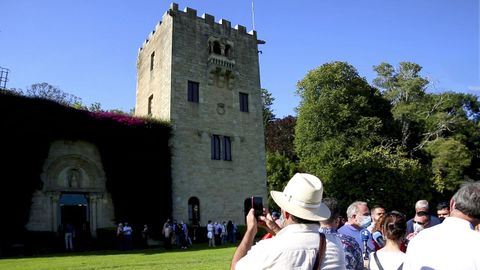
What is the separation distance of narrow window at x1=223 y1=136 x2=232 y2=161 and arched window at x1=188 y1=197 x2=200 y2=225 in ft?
11.5

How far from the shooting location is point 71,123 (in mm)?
22984

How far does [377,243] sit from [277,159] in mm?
33441

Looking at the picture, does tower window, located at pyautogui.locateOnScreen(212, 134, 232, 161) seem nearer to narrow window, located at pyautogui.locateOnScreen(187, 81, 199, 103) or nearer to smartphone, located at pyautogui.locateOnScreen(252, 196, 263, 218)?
narrow window, located at pyautogui.locateOnScreen(187, 81, 199, 103)

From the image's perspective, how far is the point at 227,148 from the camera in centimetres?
2819

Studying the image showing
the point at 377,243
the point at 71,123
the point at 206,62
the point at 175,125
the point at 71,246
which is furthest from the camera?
the point at 206,62

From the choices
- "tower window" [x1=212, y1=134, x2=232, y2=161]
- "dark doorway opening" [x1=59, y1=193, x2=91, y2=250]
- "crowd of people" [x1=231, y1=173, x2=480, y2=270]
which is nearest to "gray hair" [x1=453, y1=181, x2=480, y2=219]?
"crowd of people" [x1=231, y1=173, x2=480, y2=270]

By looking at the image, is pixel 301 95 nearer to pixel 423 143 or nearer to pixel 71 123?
pixel 423 143

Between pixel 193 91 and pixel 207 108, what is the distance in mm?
1399

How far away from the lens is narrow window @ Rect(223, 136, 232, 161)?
2801 cm

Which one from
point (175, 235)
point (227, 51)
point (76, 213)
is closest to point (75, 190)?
point (76, 213)

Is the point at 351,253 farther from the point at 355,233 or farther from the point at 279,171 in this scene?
the point at 279,171

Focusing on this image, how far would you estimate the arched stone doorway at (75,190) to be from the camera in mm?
22156

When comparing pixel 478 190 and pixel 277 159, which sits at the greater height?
pixel 277 159

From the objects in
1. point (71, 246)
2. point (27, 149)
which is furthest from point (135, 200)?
point (27, 149)
